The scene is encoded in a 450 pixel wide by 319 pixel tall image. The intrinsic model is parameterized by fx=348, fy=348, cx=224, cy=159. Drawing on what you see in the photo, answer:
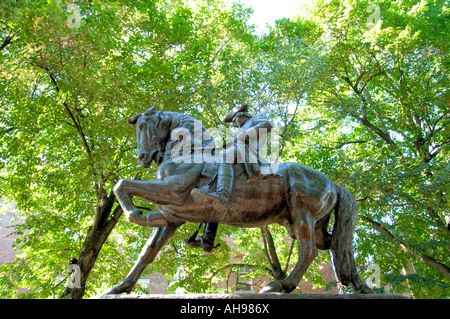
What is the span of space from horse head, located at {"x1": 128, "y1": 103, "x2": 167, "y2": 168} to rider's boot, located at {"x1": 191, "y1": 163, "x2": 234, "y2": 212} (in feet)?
2.98

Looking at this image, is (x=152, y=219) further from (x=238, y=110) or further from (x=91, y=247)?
(x=91, y=247)

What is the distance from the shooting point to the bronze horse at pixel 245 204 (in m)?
4.12

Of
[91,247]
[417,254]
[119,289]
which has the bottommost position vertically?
[417,254]

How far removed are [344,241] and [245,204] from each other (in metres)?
1.36

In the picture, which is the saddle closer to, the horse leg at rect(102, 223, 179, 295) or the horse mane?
the horse mane

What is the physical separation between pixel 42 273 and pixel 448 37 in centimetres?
1649

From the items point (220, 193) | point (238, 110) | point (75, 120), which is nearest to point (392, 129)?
point (238, 110)

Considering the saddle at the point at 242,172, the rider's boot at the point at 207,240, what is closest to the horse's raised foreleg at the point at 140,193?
the saddle at the point at 242,172

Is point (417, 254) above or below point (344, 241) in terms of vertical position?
below

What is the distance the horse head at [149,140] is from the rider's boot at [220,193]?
910 mm

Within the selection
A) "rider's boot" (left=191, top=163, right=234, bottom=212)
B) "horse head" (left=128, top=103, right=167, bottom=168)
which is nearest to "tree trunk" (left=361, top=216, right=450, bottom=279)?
"rider's boot" (left=191, top=163, right=234, bottom=212)

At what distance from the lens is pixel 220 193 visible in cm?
407

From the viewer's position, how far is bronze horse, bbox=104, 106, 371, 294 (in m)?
4.12

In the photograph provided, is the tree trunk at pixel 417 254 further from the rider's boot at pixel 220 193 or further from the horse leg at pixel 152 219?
Result: the horse leg at pixel 152 219
